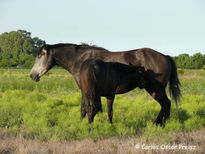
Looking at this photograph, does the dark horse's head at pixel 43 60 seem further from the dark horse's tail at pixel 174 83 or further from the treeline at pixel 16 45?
the treeline at pixel 16 45

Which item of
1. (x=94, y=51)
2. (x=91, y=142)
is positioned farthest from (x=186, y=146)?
(x=94, y=51)

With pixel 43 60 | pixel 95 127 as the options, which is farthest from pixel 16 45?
pixel 95 127

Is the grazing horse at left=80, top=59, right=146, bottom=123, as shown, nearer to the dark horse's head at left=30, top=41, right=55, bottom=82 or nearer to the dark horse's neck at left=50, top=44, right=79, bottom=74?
the dark horse's neck at left=50, top=44, right=79, bottom=74

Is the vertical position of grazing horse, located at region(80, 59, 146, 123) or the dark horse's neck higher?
the dark horse's neck

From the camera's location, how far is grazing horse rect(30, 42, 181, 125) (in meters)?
5.41

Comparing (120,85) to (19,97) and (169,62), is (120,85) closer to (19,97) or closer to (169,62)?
(169,62)

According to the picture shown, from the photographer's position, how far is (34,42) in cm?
9400

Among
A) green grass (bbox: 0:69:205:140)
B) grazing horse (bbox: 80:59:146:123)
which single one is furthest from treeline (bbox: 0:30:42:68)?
grazing horse (bbox: 80:59:146:123)

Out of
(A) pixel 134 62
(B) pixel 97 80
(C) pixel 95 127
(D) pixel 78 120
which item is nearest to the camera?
(B) pixel 97 80

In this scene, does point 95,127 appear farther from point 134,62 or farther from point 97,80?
point 134,62

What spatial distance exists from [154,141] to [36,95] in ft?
17.8

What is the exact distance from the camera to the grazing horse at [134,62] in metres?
5.41

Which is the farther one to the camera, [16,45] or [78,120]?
[16,45]

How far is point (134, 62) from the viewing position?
540 centimetres
